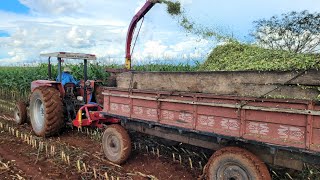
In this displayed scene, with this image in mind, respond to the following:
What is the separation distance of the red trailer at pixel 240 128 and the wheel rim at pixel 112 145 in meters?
1.07

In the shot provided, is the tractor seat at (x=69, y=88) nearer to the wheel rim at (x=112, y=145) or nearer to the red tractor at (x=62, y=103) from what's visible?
the red tractor at (x=62, y=103)

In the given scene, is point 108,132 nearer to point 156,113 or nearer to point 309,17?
point 156,113

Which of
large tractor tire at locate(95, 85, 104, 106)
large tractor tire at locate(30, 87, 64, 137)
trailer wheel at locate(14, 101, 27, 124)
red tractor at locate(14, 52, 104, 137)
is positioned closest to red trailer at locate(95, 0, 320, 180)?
red tractor at locate(14, 52, 104, 137)

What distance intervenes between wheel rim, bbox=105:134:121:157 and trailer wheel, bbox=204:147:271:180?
2239mm

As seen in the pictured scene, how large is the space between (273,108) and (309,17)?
457 inches

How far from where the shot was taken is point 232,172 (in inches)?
173

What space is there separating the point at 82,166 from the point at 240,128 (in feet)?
10.6

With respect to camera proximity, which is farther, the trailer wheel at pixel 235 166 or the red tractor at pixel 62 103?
the red tractor at pixel 62 103

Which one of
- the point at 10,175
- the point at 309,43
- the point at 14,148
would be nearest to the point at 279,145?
the point at 10,175

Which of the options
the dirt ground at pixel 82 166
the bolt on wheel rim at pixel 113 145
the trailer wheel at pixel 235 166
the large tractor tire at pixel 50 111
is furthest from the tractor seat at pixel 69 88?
the trailer wheel at pixel 235 166

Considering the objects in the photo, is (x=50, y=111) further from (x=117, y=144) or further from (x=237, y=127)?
(x=237, y=127)

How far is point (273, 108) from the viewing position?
3.98 m

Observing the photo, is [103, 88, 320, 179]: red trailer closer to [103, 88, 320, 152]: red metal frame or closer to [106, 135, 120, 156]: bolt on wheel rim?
[103, 88, 320, 152]: red metal frame

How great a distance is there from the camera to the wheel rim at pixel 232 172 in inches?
169
